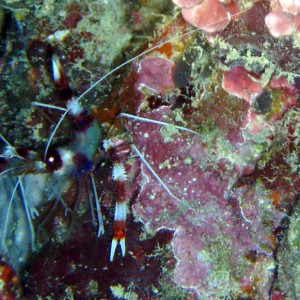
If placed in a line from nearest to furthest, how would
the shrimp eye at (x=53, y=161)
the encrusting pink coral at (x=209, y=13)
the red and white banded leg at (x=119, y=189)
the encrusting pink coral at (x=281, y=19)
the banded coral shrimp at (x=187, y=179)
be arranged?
the encrusting pink coral at (x=281, y=19)
the encrusting pink coral at (x=209, y=13)
the banded coral shrimp at (x=187, y=179)
the red and white banded leg at (x=119, y=189)
the shrimp eye at (x=53, y=161)

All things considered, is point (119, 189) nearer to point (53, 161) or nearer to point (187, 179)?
point (187, 179)

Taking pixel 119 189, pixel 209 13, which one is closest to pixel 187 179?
pixel 119 189

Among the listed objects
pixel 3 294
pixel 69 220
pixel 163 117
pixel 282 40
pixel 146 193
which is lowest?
pixel 3 294

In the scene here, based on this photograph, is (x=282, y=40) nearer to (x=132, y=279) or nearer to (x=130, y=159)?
(x=130, y=159)

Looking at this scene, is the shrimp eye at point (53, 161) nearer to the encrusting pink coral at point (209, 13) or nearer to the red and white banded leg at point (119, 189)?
the red and white banded leg at point (119, 189)

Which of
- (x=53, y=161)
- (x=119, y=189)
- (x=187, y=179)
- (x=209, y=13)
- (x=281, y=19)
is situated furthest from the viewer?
(x=53, y=161)

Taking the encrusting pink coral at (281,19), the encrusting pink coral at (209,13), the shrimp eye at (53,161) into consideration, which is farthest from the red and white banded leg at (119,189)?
the encrusting pink coral at (281,19)

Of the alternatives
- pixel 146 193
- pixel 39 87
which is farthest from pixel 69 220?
pixel 39 87

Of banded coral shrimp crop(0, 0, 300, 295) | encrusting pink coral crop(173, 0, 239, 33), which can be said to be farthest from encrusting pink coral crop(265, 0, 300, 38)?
banded coral shrimp crop(0, 0, 300, 295)

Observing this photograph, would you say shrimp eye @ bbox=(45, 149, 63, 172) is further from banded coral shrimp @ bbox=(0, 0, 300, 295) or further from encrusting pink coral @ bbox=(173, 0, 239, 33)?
encrusting pink coral @ bbox=(173, 0, 239, 33)
